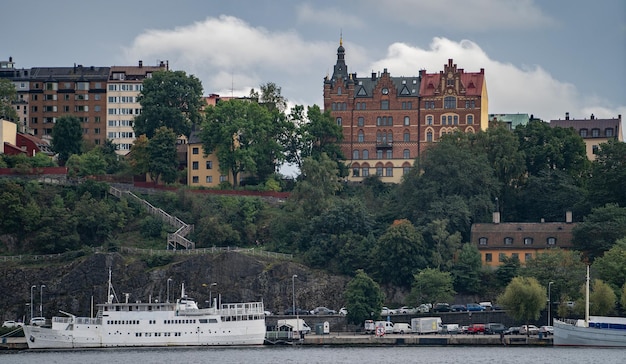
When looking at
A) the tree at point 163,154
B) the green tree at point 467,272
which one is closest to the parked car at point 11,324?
the tree at point 163,154

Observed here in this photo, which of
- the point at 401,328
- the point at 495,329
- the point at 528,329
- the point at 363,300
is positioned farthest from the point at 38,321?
the point at 528,329

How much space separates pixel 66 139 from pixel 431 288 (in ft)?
198

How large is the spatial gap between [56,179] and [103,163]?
22.5 ft

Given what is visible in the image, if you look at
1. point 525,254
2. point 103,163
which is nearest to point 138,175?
point 103,163

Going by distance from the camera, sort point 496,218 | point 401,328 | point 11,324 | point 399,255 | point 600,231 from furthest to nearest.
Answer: point 496,218 → point 600,231 → point 399,255 → point 11,324 → point 401,328

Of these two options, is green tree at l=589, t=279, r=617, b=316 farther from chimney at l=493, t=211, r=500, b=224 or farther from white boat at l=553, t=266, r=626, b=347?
chimney at l=493, t=211, r=500, b=224

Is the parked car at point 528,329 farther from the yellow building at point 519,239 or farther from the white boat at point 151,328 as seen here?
the white boat at point 151,328

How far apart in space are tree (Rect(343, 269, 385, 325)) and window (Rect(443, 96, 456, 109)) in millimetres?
42390

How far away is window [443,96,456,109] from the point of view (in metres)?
191

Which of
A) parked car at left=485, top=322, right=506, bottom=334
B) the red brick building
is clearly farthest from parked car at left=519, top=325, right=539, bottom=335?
the red brick building

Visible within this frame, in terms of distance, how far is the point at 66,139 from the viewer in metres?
196

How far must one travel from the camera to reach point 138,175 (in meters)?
188

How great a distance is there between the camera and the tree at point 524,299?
147125mm

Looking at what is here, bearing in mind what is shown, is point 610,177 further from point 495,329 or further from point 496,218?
point 495,329
